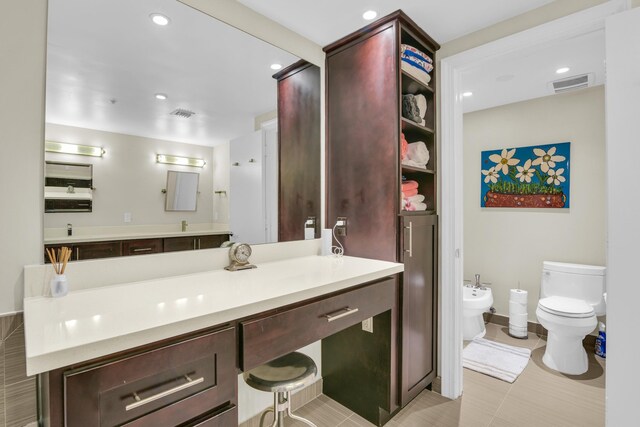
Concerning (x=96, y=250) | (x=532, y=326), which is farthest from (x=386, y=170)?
(x=532, y=326)

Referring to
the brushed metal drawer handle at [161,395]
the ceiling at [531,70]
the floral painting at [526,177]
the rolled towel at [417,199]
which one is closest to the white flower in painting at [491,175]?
the floral painting at [526,177]

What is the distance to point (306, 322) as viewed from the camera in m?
1.24

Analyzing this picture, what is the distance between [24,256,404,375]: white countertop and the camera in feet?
2.46

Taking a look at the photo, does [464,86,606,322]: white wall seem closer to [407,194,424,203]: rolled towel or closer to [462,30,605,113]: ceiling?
[462,30,605,113]: ceiling

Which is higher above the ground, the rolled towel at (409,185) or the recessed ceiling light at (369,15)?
the recessed ceiling light at (369,15)

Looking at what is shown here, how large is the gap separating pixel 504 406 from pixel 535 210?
197cm

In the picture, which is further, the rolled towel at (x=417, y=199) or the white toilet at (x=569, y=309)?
the white toilet at (x=569, y=309)

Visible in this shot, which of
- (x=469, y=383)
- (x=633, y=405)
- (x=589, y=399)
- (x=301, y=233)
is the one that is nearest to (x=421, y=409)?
(x=469, y=383)

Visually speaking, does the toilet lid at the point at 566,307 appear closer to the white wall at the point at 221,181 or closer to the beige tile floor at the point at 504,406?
the beige tile floor at the point at 504,406

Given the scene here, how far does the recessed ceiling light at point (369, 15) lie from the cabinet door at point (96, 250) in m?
1.78

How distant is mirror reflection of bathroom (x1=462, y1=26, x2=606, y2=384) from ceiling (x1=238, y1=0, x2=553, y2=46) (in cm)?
54

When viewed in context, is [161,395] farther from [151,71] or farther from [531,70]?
[531,70]

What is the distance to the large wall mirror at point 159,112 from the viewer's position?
49.7 inches

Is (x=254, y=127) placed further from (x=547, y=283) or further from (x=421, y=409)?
(x=547, y=283)
